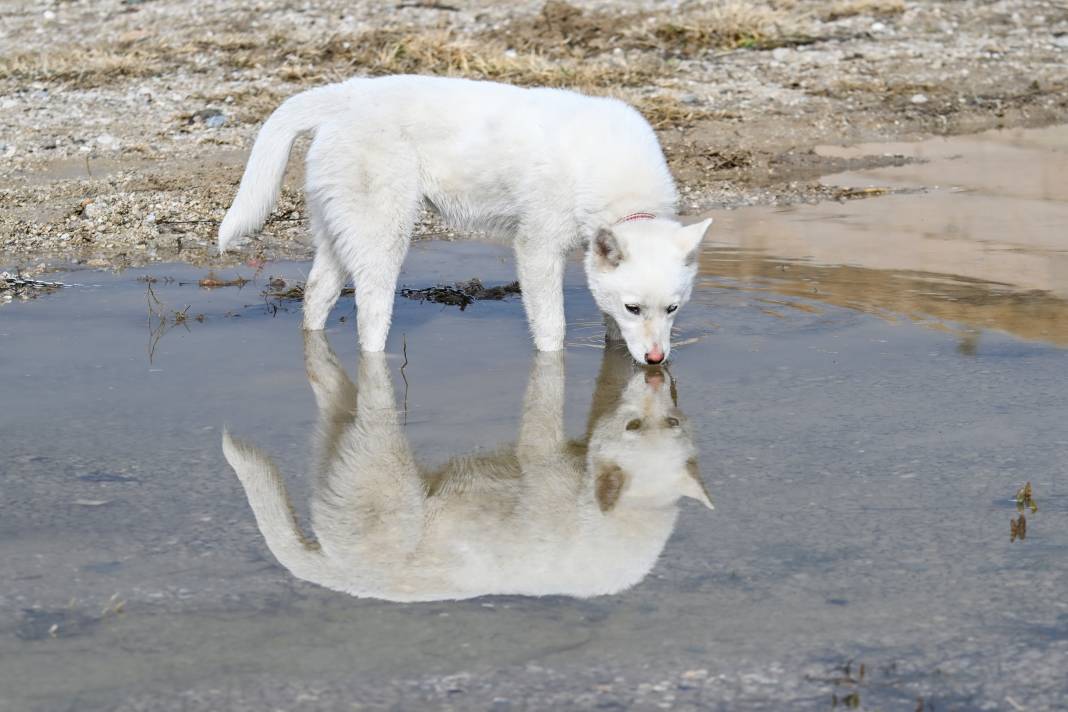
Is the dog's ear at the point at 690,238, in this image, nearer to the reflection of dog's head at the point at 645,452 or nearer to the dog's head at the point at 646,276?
the dog's head at the point at 646,276

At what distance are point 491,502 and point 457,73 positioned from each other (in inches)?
330

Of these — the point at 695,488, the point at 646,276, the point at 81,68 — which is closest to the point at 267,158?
the point at 646,276

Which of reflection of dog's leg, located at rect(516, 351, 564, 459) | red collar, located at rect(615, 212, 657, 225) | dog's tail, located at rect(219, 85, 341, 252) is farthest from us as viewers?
dog's tail, located at rect(219, 85, 341, 252)

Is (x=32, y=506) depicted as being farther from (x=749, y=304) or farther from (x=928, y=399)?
(x=749, y=304)

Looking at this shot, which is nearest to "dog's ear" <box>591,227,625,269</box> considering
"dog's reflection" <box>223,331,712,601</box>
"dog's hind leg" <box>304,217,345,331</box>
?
"dog's reflection" <box>223,331,712,601</box>

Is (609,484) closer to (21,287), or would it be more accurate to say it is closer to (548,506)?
(548,506)

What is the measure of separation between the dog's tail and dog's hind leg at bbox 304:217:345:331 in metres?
0.27

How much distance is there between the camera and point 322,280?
610 cm

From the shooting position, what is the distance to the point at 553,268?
5.76 metres

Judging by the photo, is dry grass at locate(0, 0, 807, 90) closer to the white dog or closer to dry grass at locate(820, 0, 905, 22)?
dry grass at locate(820, 0, 905, 22)

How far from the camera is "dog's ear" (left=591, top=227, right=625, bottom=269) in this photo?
533 centimetres

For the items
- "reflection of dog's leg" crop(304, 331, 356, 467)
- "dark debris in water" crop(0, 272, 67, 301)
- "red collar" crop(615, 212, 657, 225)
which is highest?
"red collar" crop(615, 212, 657, 225)

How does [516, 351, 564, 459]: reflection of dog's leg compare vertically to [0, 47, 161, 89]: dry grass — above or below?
above

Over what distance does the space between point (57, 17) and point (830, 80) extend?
8311mm
